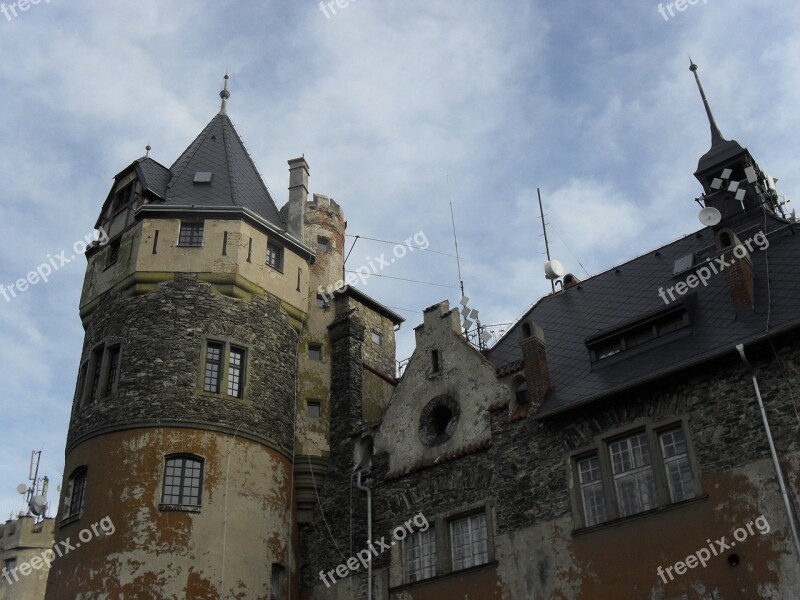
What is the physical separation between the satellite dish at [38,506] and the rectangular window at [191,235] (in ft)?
85.1

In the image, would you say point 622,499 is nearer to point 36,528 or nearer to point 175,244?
point 175,244

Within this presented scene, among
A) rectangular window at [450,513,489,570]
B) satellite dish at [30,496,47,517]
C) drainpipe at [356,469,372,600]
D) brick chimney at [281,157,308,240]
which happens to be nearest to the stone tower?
brick chimney at [281,157,308,240]

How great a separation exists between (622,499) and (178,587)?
1071 cm

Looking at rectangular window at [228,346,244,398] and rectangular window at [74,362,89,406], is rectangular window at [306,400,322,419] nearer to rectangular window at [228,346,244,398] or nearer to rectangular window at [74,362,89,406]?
rectangular window at [228,346,244,398]

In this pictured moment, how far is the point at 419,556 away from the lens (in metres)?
21.6

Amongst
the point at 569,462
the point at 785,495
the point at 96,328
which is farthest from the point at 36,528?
the point at 785,495

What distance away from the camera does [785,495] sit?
16141 mm

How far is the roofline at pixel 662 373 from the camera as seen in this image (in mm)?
17484

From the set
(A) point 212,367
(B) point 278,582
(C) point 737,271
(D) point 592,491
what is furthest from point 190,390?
(C) point 737,271

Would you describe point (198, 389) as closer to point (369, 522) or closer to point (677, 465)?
point (369, 522)

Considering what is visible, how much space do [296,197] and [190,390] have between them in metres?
10.0

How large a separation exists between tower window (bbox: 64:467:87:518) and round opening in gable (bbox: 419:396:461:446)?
911 centimetres

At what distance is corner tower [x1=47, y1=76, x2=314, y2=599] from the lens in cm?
2161

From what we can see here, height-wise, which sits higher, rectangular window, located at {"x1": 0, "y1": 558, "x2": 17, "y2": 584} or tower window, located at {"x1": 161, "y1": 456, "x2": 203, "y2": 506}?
rectangular window, located at {"x1": 0, "y1": 558, "x2": 17, "y2": 584}
